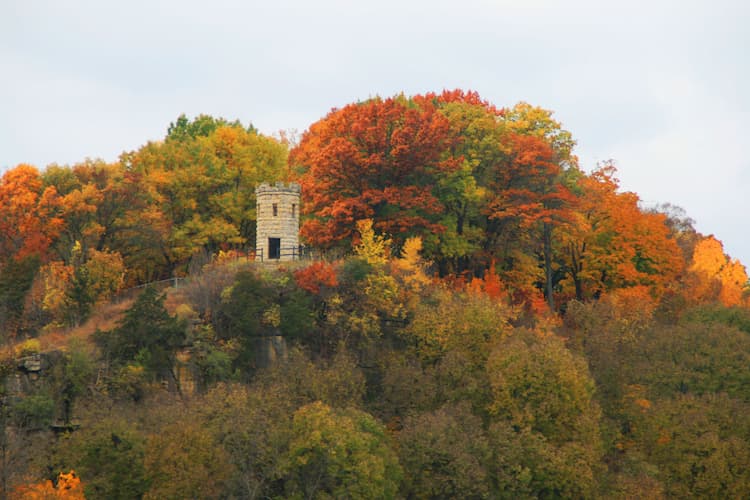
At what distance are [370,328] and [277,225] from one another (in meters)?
9.33

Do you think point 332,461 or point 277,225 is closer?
point 332,461

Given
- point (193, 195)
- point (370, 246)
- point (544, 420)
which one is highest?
point (193, 195)

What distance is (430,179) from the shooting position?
64250mm

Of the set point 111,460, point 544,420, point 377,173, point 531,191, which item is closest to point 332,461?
point 111,460

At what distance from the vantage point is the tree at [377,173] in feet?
200

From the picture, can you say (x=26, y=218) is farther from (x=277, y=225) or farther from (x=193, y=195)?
(x=277, y=225)

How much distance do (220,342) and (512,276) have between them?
23748mm

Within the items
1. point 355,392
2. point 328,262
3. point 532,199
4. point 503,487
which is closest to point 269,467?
point 355,392

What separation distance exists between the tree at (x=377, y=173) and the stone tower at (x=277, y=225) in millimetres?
3240

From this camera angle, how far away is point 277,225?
191 feet

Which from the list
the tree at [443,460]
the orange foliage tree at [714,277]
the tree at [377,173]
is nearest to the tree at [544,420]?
the tree at [443,460]

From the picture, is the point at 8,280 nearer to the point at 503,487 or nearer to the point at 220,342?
the point at 220,342

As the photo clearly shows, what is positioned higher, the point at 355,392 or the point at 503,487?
the point at 355,392

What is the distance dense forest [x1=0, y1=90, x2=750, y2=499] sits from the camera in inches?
1702
